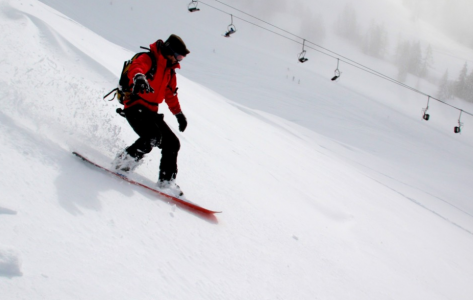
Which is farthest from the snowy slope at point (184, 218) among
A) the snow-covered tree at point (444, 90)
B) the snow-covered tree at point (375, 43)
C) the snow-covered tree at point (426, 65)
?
the snow-covered tree at point (375, 43)

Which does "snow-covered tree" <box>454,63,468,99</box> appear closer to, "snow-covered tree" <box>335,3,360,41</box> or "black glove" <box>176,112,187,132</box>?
"snow-covered tree" <box>335,3,360,41</box>

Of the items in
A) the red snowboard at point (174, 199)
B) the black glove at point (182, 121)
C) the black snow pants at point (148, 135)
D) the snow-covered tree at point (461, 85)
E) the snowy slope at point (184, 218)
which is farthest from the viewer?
the snow-covered tree at point (461, 85)

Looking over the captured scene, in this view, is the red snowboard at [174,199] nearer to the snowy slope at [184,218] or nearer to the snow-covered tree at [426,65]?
the snowy slope at [184,218]

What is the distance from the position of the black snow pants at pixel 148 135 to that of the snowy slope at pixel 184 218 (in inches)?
10.4

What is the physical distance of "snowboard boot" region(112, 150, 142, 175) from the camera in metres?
3.28

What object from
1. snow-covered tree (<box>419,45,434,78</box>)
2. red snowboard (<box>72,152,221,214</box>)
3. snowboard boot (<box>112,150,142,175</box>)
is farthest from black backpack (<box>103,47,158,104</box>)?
snow-covered tree (<box>419,45,434,78</box>)

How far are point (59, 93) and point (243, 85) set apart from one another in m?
16.4

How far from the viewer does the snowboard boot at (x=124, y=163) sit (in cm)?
328

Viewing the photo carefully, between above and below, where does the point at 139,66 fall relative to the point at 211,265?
above

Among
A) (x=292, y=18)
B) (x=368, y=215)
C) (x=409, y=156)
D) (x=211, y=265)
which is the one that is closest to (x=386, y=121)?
(x=409, y=156)

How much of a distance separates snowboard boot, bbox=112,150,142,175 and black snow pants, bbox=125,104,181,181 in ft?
0.12

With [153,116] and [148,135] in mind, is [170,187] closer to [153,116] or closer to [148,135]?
[148,135]

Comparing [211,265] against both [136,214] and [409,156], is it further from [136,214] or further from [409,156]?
[409,156]

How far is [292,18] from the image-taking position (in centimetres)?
7125
